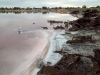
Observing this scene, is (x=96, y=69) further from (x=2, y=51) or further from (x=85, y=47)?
(x=2, y=51)

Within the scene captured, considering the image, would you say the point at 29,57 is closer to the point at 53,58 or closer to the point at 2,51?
the point at 53,58

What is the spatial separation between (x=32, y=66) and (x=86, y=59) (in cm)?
276

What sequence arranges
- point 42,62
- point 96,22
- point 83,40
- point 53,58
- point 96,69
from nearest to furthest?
1. point 96,69
2. point 42,62
3. point 53,58
4. point 83,40
5. point 96,22

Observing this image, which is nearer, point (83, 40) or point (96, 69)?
point (96, 69)

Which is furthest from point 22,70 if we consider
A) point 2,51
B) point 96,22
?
point 96,22

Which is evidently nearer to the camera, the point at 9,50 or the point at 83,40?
the point at 9,50

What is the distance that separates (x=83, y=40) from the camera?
14.6m

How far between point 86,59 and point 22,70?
3.26 metres

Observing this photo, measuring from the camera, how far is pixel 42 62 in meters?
9.68

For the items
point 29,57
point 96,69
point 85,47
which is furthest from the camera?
point 85,47

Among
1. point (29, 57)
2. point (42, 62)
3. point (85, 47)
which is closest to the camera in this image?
point (42, 62)

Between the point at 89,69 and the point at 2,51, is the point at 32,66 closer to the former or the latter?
the point at 89,69

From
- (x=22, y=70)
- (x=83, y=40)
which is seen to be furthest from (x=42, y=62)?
(x=83, y=40)

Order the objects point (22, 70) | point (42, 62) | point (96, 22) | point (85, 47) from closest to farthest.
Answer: point (22, 70), point (42, 62), point (85, 47), point (96, 22)
